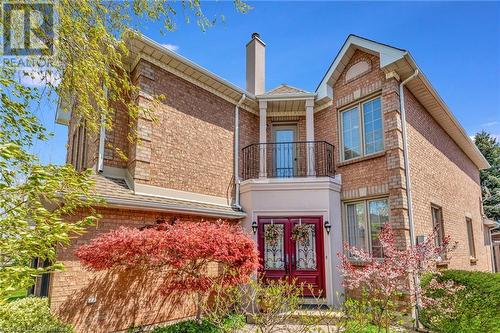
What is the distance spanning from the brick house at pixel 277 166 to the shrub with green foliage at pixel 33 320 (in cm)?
42

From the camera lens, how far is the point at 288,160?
11.0 meters

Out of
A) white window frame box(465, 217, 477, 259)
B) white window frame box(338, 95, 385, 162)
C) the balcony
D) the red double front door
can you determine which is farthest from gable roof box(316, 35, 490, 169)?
the red double front door

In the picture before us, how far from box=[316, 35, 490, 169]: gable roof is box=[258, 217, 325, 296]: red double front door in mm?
4253

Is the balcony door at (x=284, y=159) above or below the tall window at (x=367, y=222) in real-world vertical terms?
above

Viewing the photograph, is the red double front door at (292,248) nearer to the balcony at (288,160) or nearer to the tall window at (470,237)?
the balcony at (288,160)

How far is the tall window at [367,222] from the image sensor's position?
875 centimetres

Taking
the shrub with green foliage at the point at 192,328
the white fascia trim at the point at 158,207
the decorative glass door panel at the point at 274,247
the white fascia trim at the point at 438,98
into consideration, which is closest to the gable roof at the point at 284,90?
the white fascia trim at the point at 438,98

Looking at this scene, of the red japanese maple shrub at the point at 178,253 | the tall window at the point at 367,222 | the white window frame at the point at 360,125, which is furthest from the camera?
the white window frame at the point at 360,125

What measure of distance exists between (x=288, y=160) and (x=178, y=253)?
5782 mm

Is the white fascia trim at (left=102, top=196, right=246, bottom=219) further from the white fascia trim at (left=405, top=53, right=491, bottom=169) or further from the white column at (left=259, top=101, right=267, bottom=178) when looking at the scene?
the white fascia trim at (left=405, top=53, right=491, bottom=169)

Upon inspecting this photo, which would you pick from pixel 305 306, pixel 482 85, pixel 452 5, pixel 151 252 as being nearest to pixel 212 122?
pixel 151 252

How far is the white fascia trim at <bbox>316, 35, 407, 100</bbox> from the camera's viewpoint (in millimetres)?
8583

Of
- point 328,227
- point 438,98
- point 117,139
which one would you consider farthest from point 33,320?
point 438,98

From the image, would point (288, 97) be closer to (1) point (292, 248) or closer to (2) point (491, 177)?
(1) point (292, 248)
